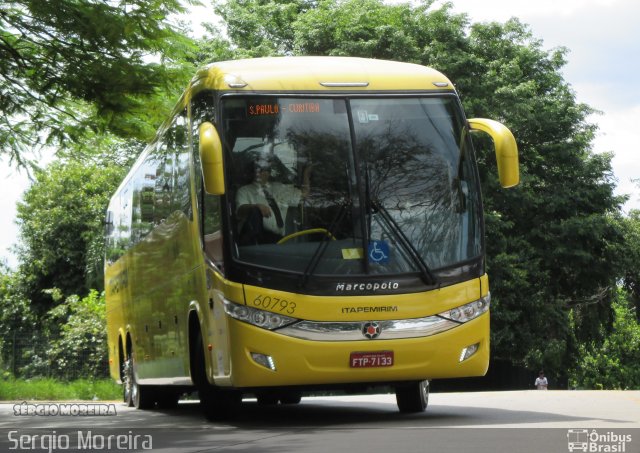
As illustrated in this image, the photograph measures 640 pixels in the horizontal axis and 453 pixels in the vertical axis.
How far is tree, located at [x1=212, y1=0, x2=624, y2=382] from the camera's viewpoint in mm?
38031

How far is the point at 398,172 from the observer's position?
13383 millimetres

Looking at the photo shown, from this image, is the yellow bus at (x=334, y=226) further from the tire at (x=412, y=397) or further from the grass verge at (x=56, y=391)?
the grass verge at (x=56, y=391)

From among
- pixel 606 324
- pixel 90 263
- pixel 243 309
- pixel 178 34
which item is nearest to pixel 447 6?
pixel 606 324

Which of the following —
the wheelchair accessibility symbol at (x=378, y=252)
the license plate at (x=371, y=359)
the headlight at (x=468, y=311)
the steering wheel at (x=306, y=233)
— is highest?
the steering wheel at (x=306, y=233)

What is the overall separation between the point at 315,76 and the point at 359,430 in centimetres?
372

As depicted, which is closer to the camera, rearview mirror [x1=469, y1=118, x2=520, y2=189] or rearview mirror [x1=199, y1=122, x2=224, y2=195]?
rearview mirror [x1=199, y1=122, x2=224, y2=195]

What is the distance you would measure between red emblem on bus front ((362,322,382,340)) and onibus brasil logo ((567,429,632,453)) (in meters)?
2.20

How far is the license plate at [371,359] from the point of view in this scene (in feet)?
42.1

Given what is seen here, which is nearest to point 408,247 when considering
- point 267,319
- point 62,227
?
point 267,319

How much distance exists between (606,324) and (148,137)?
27.0 metres

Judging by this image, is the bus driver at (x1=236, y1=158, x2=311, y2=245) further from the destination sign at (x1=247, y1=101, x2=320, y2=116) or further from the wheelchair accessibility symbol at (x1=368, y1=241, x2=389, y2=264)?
the wheelchair accessibility symbol at (x1=368, y1=241, x2=389, y2=264)

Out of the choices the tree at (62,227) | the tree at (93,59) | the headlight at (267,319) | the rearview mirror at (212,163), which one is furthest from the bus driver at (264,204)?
the tree at (62,227)

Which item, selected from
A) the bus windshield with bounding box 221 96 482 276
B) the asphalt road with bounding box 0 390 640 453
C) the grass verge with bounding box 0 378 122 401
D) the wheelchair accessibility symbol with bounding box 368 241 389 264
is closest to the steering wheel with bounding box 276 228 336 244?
the bus windshield with bounding box 221 96 482 276

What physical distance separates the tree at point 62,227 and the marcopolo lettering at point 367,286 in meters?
43.5
